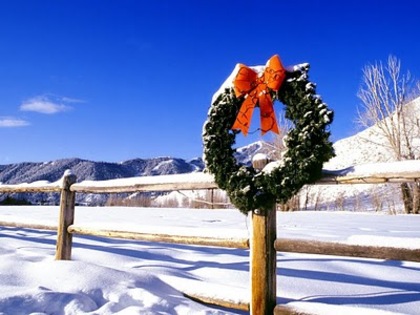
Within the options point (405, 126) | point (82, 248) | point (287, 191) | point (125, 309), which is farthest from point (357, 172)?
point (405, 126)

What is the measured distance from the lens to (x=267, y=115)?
3066 mm

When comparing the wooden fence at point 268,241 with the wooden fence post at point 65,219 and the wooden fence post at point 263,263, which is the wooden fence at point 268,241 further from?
the wooden fence post at point 65,219

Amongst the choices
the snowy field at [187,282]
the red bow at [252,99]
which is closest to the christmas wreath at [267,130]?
the red bow at [252,99]

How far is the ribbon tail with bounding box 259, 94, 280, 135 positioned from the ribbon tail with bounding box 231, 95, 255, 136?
0.09 metres

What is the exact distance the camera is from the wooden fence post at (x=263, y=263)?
284cm

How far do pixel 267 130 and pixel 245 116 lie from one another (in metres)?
0.20

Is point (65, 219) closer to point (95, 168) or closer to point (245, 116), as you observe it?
point (245, 116)

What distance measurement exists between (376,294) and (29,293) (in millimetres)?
2923

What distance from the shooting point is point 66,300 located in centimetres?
299

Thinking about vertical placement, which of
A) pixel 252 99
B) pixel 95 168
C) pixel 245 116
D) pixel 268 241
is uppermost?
pixel 95 168

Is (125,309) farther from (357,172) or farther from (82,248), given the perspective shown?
(82,248)

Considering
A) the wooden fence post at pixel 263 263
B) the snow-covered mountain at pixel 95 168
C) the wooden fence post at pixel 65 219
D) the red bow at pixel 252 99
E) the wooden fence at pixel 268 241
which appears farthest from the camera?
the snow-covered mountain at pixel 95 168

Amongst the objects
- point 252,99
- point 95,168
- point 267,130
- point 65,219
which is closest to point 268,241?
point 267,130

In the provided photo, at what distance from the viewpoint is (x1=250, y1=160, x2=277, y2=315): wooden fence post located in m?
2.84
